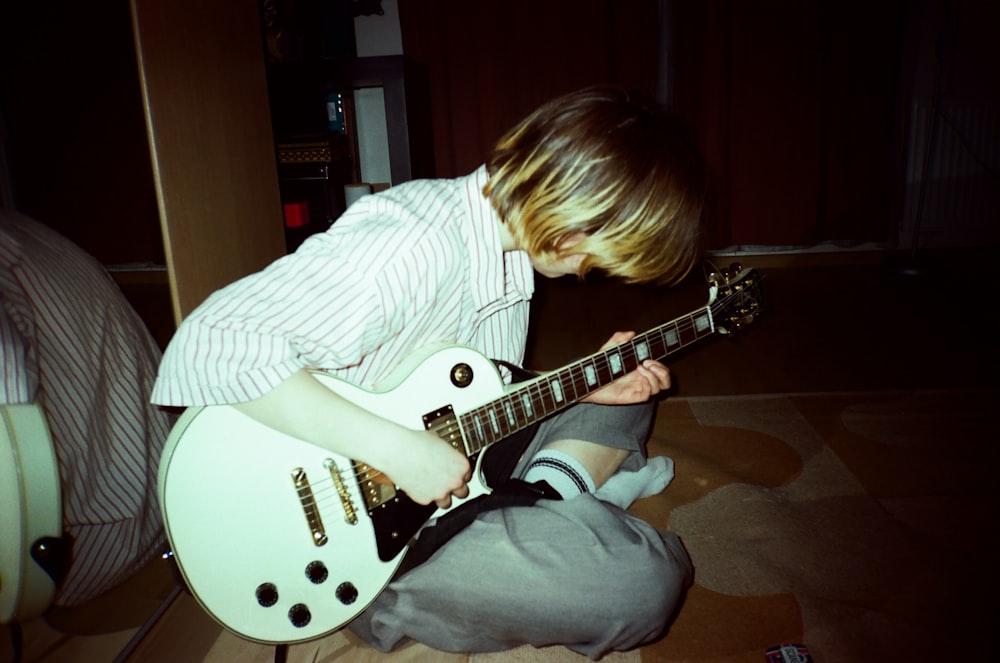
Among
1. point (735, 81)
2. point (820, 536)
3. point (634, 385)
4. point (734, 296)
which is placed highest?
point (735, 81)

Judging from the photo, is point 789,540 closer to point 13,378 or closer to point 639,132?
point 639,132

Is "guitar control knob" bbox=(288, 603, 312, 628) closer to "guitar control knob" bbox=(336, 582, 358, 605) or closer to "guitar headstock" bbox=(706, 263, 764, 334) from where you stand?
"guitar control knob" bbox=(336, 582, 358, 605)

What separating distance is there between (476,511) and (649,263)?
48cm

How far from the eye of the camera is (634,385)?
4.08ft

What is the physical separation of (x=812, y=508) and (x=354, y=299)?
118 centimetres

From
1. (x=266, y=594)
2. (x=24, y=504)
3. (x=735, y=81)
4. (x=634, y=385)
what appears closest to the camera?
(x=24, y=504)

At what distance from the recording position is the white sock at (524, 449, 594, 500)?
44.4 inches

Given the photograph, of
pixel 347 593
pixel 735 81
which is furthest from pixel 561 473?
pixel 735 81

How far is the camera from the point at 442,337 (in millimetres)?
977

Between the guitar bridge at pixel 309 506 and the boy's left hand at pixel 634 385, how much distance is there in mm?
569

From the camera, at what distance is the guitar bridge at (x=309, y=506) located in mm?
814

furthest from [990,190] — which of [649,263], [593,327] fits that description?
[649,263]

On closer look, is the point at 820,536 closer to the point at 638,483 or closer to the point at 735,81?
the point at 638,483

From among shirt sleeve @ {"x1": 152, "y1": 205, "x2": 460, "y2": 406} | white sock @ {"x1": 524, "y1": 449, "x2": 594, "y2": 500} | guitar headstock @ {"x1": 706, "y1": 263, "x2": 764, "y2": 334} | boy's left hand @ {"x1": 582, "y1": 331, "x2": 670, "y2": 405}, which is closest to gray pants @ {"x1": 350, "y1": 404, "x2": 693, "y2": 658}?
white sock @ {"x1": 524, "y1": 449, "x2": 594, "y2": 500}
